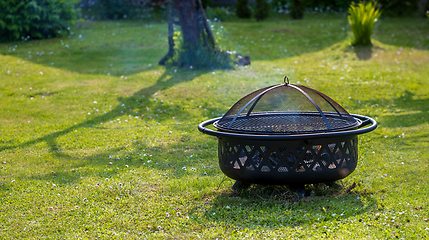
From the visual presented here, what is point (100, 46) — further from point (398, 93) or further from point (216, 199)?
point (216, 199)

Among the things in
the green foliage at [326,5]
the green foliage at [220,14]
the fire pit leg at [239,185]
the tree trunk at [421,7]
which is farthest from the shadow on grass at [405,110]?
the green foliage at [326,5]

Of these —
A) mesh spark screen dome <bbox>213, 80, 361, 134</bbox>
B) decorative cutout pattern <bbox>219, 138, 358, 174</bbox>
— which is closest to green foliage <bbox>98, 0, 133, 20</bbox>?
mesh spark screen dome <bbox>213, 80, 361, 134</bbox>

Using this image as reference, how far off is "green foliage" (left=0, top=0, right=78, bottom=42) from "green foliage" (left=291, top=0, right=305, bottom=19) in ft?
30.3

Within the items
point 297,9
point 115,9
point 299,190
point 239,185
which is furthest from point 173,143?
point 115,9

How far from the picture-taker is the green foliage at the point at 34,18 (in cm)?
1323

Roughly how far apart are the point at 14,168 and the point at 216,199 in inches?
Result: 109

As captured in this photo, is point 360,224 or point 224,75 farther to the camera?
point 224,75

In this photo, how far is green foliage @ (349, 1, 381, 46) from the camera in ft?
39.9

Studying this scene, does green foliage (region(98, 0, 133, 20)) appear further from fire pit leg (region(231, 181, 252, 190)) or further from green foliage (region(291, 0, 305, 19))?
fire pit leg (region(231, 181, 252, 190))

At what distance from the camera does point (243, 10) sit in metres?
17.9

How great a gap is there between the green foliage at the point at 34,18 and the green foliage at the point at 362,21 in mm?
9913

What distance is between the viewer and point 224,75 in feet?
33.6

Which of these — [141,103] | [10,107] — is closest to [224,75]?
[141,103]

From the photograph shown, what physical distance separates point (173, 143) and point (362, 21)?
356 inches
